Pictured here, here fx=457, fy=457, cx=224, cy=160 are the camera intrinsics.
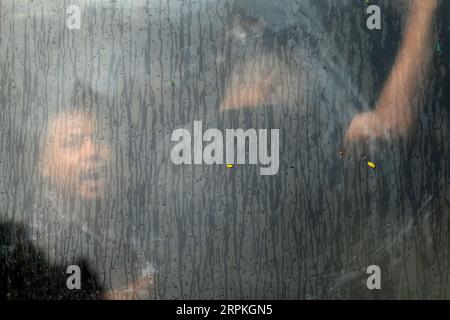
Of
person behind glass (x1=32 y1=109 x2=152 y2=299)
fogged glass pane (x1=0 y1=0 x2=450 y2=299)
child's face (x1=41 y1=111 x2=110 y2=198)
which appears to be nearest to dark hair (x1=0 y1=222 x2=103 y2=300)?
fogged glass pane (x1=0 y1=0 x2=450 y2=299)

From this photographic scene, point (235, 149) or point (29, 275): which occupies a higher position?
point (235, 149)

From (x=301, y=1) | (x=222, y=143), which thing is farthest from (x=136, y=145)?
(x=301, y=1)

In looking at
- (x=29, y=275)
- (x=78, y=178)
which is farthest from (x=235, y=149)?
(x=29, y=275)

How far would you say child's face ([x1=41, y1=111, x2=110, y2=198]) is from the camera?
2213 millimetres

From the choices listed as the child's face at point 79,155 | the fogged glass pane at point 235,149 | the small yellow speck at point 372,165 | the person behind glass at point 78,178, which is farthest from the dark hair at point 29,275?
the small yellow speck at point 372,165

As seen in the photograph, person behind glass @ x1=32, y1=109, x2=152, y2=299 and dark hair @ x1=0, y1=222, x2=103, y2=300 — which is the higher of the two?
person behind glass @ x1=32, y1=109, x2=152, y2=299

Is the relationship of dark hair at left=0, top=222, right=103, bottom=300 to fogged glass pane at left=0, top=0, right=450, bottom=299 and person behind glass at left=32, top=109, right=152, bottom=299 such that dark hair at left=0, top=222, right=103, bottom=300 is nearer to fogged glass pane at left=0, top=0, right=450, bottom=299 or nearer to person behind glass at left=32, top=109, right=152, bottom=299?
fogged glass pane at left=0, top=0, right=450, bottom=299

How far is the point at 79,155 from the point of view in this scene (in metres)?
2.21

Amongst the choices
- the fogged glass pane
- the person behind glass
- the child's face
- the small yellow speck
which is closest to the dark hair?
the fogged glass pane

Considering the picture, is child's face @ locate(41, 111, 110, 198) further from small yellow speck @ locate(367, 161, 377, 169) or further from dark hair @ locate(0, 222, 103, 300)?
small yellow speck @ locate(367, 161, 377, 169)

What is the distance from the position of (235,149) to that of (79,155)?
2.48 feet

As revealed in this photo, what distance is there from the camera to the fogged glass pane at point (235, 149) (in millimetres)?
2176

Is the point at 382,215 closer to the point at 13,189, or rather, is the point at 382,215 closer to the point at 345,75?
the point at 345,75

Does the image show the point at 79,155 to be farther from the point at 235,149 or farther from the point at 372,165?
the point at 372,165
